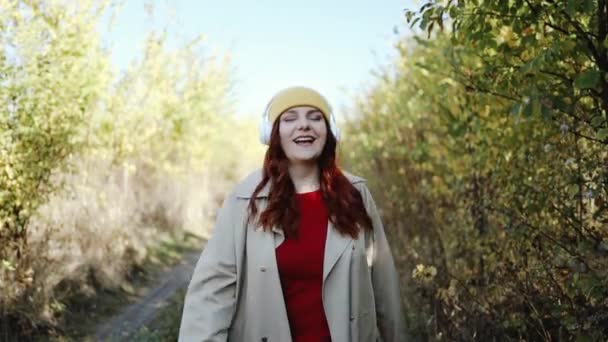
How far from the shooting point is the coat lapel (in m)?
2.44

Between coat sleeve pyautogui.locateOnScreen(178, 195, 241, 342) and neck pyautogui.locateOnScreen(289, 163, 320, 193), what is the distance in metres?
0.26

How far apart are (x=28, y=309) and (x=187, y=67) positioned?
8690mm

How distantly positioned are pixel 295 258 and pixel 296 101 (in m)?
0.57

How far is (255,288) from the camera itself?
7.93ft

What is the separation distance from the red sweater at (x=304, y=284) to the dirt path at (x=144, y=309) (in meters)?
3.75

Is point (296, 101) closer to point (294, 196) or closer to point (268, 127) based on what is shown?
point (268, 127)

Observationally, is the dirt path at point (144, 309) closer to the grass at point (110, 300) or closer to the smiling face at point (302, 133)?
the grass at point (110, 300)

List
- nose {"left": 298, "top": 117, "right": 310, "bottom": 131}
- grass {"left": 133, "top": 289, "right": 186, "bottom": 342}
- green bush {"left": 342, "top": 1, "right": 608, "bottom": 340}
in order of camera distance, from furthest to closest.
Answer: grass {"left": 133, "top": 289, "right": 186, "bottom": 342}
green bush {"left": 342, "top": 1, "right": 608, "bottom": 340}
nose {"left": 298, "top": 117, "right": 310, "bottom": 131}

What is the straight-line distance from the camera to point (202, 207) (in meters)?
15.8

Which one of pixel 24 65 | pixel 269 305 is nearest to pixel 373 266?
pixel 269 305

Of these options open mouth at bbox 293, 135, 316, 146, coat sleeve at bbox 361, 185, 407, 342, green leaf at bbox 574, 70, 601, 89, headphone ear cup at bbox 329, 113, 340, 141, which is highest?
green leaf at bbox 574, 70, 601, 89

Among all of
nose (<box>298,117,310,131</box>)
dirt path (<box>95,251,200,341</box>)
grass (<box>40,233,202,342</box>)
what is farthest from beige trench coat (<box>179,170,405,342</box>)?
grass (<box>40,233,202,342</box>)

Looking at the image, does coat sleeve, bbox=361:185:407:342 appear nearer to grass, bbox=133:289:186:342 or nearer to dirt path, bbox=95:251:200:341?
grass, bbox=133:289:186:342

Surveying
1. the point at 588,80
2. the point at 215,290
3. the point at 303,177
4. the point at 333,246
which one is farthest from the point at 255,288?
the point at 588,80
